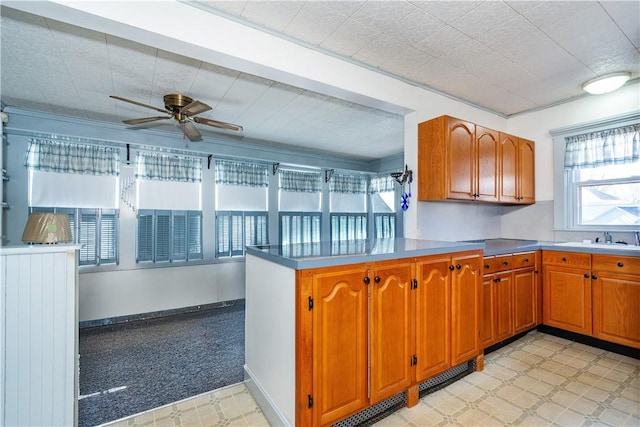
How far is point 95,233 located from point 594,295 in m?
5.32

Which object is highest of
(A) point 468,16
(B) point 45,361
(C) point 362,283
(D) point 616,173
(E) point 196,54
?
(A) point 468,16

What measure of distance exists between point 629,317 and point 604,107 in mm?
2050

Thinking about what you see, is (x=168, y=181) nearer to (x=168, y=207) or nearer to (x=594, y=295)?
(x=168, y=207)

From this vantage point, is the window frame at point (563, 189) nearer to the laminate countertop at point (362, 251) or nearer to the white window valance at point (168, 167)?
the laminate countertop at point (362, 251)

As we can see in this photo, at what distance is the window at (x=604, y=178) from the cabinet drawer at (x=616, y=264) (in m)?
0.61

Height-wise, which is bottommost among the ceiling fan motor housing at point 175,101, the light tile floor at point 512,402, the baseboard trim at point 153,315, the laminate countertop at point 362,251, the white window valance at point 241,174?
the baseboard trim at point 153,315

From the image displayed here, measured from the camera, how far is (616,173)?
290 centimetres

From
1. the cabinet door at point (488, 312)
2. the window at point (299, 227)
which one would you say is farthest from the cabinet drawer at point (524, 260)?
the window at point (299, 227)

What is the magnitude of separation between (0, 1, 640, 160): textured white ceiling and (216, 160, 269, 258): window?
1.07 meters

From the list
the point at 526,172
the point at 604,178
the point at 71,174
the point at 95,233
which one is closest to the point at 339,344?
the point at 526,172

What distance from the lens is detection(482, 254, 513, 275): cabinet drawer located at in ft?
7.93

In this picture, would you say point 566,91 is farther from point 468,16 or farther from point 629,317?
point 629,317

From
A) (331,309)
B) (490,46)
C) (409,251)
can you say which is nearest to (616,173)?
(490,46)

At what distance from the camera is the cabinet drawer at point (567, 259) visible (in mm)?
2637
